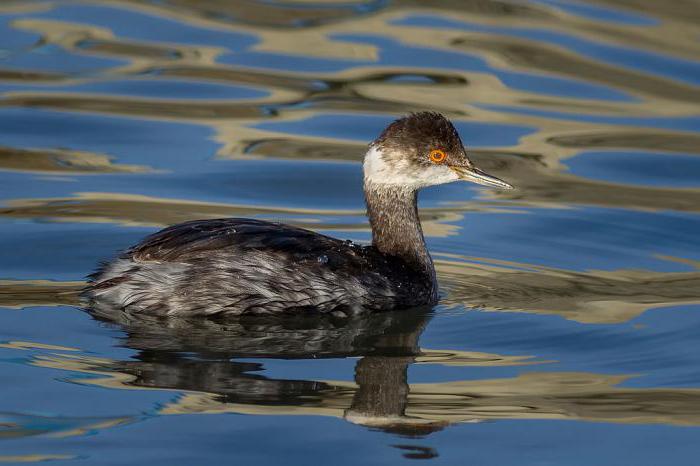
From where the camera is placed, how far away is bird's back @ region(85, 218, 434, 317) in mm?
7906

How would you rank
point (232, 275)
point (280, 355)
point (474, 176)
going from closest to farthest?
point (280, 355)
point (232, 275)
point (474, 176)

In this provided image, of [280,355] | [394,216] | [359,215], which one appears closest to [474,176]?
[394,216]

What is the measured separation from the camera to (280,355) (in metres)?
7.40

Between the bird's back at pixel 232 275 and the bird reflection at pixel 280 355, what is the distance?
82mm

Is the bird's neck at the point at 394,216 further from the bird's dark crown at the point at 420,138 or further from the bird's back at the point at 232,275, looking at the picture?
the bird's back at the point at 232,275

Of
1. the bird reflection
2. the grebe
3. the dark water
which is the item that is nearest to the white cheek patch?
the grebe

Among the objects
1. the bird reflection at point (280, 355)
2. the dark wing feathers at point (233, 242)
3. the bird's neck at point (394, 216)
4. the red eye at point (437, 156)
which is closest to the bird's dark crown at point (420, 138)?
the red eye at point (437, 156)

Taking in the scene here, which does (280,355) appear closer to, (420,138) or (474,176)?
(420,138)

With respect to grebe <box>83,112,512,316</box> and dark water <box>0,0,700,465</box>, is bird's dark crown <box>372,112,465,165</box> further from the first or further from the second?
dark water <box>0,0,700,465</box>

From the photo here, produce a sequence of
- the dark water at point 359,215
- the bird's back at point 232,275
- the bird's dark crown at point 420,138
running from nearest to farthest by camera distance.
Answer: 1. the dark water at point 359,215
2. the bird's back at point 232,275
3. the bird's dark crown at point 420,138

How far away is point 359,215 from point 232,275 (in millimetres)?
2925

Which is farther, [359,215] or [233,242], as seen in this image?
[359,215]

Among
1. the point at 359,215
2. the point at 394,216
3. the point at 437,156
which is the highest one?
the point at 437,156

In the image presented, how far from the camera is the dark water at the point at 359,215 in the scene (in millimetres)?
6461
